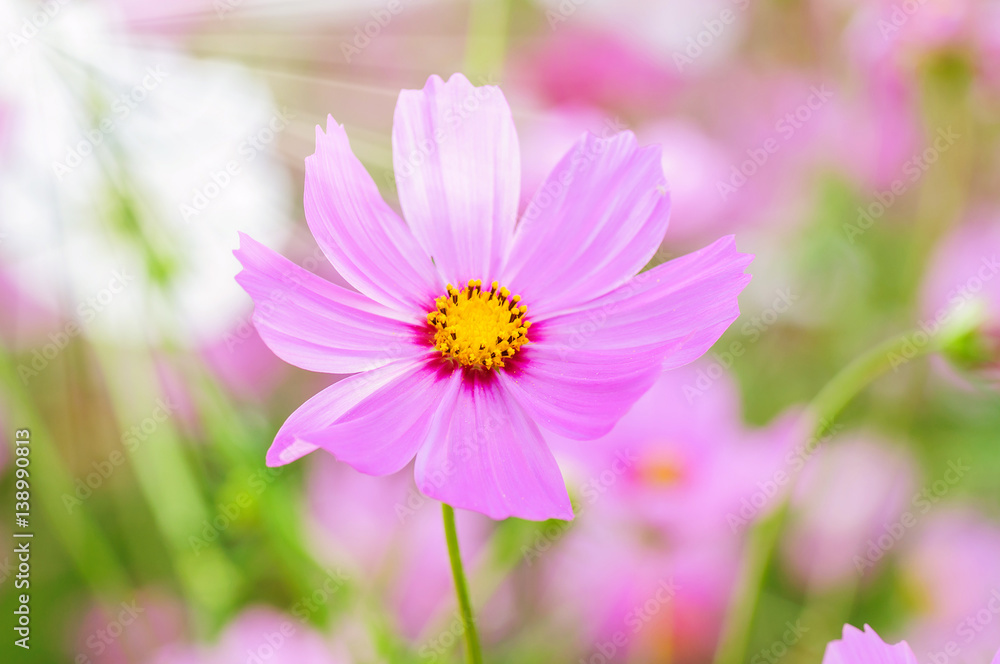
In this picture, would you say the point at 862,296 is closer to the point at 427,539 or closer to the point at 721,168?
the point at 721,168

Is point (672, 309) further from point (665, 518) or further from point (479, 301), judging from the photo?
point (665, 518)

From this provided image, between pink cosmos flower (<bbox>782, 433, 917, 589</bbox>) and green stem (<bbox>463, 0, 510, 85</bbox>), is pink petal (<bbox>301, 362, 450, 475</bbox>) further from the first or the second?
pink cosmos flower (<bbox>782, 433, 917, 589</bbox>)

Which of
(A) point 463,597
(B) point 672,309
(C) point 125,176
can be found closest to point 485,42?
(C) point 125,176

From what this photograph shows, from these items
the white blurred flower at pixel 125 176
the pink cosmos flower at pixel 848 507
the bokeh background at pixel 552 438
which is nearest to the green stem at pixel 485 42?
the bokeh background at pixel 552 438

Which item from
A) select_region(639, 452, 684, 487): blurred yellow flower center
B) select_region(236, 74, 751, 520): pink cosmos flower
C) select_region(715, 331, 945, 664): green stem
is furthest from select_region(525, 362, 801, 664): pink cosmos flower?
select_region(236, 74, 751, 520): pink cosmos flower

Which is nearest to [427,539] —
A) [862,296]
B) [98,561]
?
[98,561]

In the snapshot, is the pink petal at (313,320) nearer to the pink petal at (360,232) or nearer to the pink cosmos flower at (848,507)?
the pink petal at (360,232)
